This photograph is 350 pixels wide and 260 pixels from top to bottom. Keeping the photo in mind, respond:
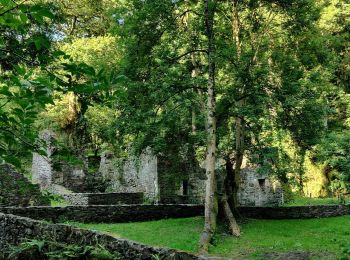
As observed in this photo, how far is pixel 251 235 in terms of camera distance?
56.3ft

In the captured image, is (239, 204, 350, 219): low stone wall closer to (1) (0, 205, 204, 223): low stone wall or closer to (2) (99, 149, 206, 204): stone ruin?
(1) (0, 205, 204, 223): low stone wall

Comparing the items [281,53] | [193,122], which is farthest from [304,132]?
[193,122]

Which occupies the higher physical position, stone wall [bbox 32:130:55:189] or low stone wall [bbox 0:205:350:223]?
stone wall [bbox 32:130:55:189]

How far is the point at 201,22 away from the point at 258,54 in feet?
9.79

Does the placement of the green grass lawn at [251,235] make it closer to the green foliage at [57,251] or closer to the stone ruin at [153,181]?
the stone ruin at [153,181]

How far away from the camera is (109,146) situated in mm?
34562

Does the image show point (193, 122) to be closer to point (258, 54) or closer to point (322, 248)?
point (258, 54)

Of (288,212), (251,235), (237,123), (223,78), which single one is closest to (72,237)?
(251,235)

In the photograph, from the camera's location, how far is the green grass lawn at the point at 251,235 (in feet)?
47.3

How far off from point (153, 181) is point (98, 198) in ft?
15.4

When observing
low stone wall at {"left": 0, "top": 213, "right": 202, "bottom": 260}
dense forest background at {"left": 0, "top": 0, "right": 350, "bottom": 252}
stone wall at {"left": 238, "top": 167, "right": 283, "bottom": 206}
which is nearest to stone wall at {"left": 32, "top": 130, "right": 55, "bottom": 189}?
dense forest background at {"left": 0, "top": 0, "right": 350, "bottom": 252}

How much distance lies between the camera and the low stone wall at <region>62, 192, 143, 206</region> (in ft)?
72.3

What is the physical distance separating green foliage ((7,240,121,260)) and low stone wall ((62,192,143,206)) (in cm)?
1501

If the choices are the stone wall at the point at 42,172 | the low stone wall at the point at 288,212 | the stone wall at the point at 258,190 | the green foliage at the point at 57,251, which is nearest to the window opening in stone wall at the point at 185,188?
the stone wall at the point at 258,190
